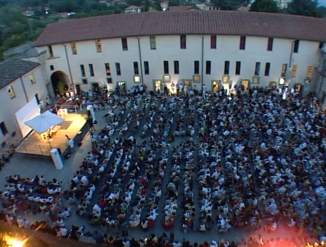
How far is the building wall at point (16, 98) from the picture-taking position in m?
25.3

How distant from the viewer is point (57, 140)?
24312 millimetres

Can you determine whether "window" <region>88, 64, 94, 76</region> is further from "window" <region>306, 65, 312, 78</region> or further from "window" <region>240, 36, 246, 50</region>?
"window" <region>306, 65, 312, 78</region>

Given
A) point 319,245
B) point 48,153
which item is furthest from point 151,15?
point 319,245

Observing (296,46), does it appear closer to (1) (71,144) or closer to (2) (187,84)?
(2) (187,84)

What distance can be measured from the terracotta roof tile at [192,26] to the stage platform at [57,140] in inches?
412

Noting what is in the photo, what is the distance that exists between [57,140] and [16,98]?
6.68 meters

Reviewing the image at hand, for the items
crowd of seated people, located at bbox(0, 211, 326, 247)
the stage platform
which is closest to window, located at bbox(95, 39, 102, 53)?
the stage platform

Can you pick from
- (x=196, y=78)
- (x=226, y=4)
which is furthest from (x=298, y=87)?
(x=226, y=4)

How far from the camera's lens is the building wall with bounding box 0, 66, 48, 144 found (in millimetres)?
25328

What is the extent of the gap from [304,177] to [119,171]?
11827 mm

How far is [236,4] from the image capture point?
240 feet

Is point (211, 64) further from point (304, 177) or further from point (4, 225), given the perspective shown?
point (4, 225)

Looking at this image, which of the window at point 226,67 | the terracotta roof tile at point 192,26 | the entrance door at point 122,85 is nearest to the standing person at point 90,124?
the entrance door at point 122,85

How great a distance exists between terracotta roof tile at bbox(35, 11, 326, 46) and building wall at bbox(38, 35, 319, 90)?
26.9 inches
